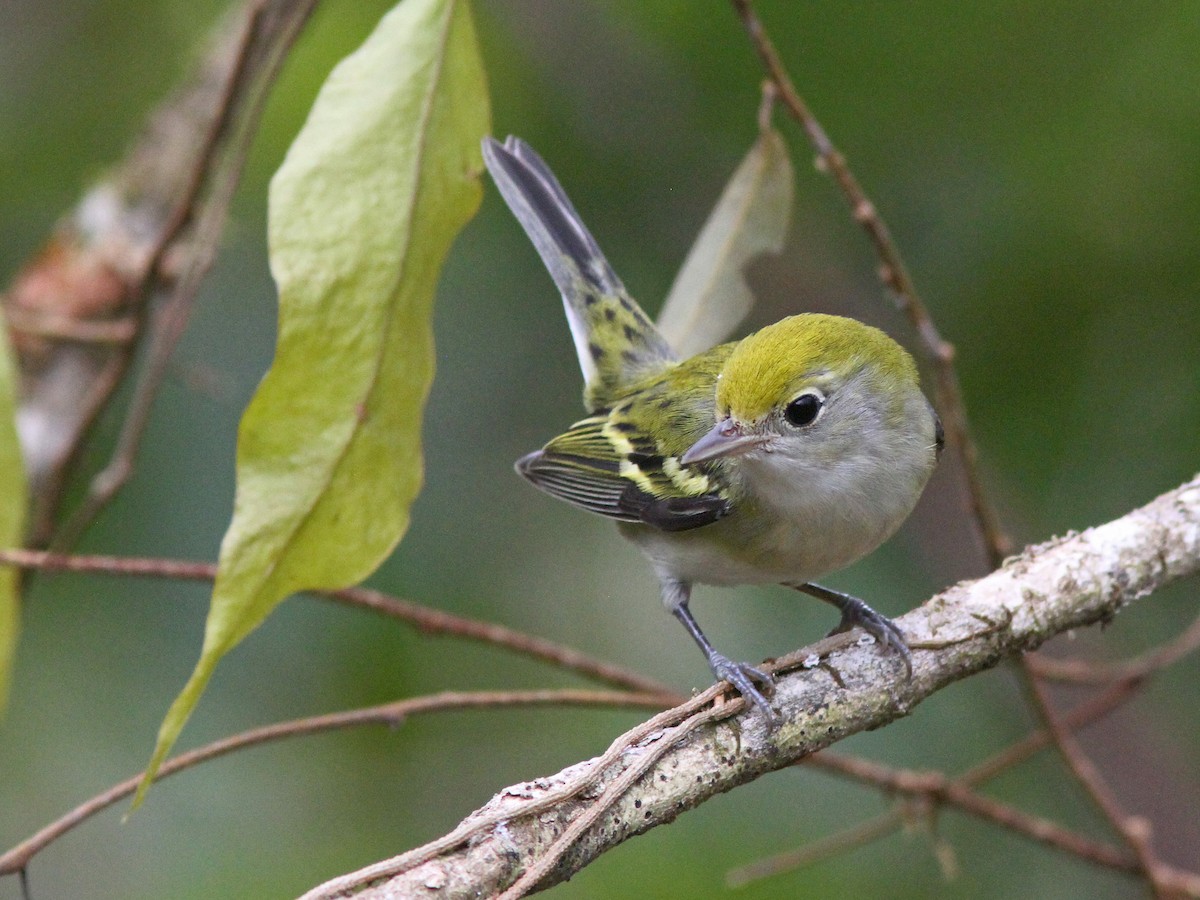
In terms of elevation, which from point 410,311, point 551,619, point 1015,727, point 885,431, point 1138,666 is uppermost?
point 410,311

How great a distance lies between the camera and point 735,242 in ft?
8.92

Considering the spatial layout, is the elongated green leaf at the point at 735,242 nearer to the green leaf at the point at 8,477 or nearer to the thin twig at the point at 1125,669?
the thin twig at the point at 1125,669

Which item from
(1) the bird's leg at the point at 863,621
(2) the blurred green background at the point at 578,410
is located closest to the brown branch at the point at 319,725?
(1) the bird's leg at the point at 863,621

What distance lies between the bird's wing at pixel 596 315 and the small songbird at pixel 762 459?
174 mm

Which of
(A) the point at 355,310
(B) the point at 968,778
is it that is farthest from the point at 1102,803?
(A) the point at 355,310

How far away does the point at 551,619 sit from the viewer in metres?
3.85

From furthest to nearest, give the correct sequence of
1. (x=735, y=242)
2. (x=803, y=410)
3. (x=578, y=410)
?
(x=578, y=410), (x=735, y=242), (x=803, y=410)

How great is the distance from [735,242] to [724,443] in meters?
0.47

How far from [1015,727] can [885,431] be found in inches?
51.8

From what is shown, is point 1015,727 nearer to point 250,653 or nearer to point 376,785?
point 376,785

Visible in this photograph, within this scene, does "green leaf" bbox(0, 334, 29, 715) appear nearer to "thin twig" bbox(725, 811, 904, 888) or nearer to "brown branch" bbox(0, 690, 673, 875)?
"brown branch" bbox(0, 690, 673, 875)

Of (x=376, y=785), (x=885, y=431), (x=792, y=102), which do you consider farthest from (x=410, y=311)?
(x=376, y=785)

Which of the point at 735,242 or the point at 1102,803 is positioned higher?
the point at 735,242

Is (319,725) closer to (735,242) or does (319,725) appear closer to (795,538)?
(795,538)
